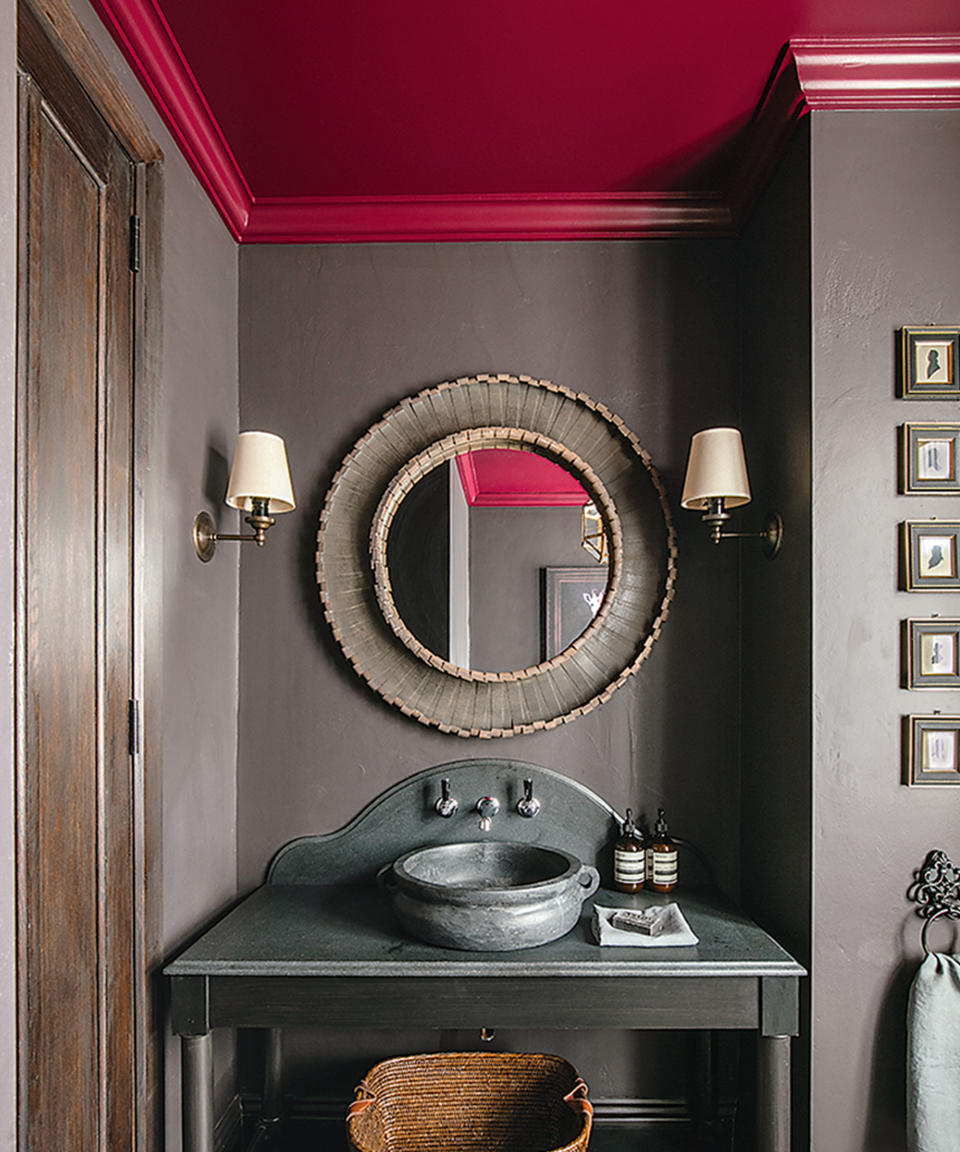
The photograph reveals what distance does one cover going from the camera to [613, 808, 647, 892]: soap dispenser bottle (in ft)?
7.77

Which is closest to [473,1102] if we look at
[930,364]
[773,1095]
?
[773,1095]

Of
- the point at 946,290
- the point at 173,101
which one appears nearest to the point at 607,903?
the point at 946,290

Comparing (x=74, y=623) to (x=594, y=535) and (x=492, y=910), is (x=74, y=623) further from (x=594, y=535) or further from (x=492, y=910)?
(x=594, y=535)

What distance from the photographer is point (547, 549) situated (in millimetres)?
2521

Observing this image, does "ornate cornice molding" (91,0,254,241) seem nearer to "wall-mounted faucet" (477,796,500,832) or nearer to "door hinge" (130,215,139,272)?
"door hinge" (130,215,139,272)

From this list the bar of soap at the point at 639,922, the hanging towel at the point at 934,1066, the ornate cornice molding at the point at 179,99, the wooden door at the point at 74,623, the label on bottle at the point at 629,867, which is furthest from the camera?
the label on bottle at the point at 629,867

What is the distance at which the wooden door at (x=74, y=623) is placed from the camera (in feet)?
4.78

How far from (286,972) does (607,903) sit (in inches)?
30.4

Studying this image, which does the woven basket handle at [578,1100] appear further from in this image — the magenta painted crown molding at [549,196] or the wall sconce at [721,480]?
the magenta painted crown molding at [549,196]

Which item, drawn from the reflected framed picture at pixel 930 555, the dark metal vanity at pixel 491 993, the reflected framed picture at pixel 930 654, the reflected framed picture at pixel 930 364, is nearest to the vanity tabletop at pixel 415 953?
the dark metal vanity at pixel 491 993

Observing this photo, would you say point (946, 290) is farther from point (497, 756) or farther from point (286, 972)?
point (286, 972)

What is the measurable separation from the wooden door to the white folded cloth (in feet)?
3.11

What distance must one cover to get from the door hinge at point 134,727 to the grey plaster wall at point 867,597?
1.35 metres

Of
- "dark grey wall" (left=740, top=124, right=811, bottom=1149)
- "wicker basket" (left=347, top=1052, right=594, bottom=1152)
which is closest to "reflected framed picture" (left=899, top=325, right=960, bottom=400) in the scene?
"dark grey wall" (left=740, top=124, right=811, bottom=1149)
